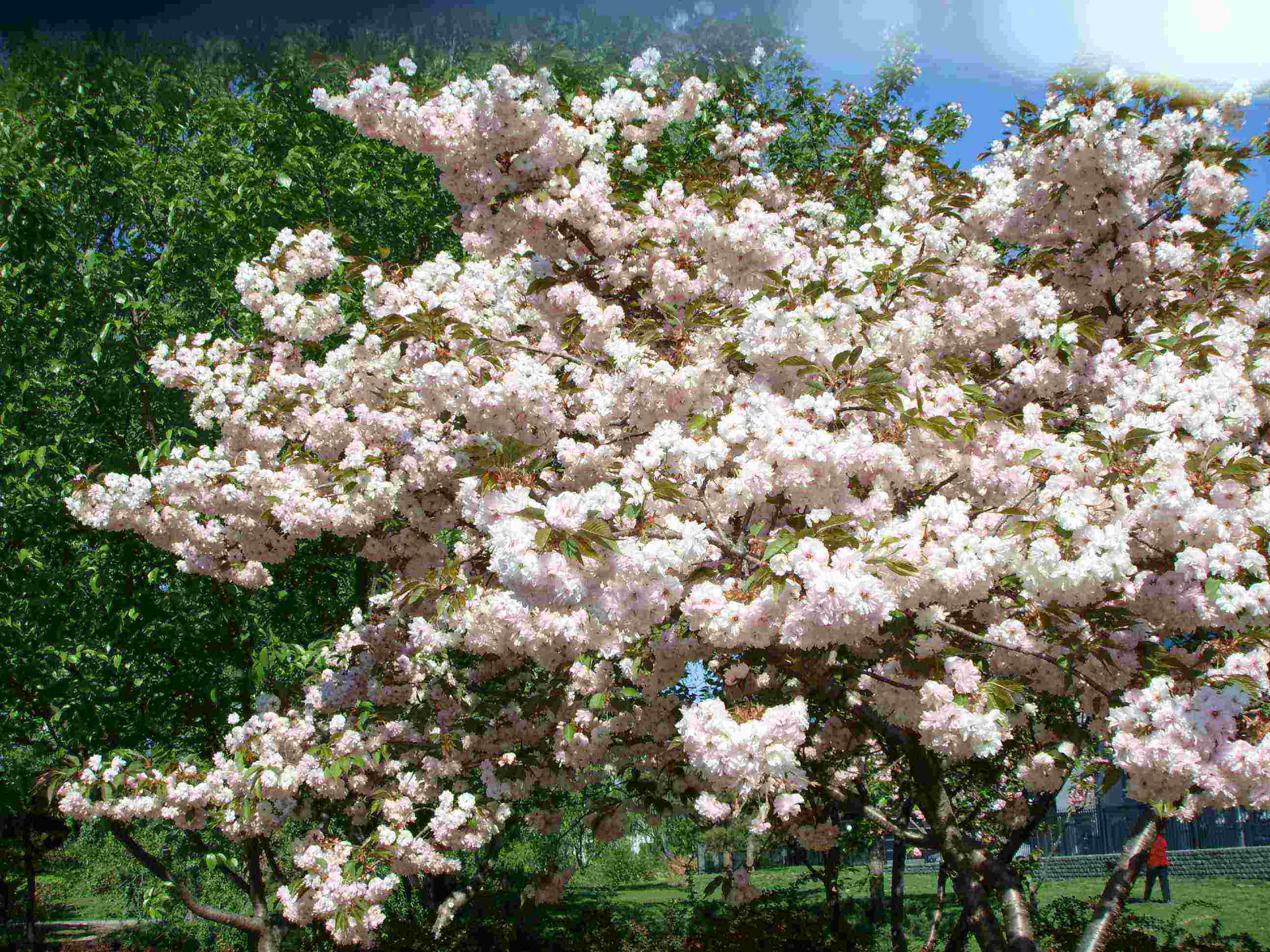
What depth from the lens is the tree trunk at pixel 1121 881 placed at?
207 inches

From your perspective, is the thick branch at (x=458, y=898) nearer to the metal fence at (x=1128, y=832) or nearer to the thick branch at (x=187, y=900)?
the thick branch at (x=187, y=900)

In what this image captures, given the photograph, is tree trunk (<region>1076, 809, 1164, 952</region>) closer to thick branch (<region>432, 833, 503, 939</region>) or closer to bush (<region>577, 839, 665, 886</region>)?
thick branch (<region>432, 833, 503, 939</region>)

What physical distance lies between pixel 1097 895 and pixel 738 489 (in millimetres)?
16272

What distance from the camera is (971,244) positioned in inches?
273

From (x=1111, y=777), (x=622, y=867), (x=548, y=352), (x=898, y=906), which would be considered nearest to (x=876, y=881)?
(x=898, y=906)

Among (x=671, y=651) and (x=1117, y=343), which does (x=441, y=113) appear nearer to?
(x=671, y=651)

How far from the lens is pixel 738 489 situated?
13.2ft

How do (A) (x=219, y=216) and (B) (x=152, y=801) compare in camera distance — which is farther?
(A) (x=219, y=216)

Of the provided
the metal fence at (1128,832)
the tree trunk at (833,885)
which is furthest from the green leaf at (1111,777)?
the metal fence at (1128,832)

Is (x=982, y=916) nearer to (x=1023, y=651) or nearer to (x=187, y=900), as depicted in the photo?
(x=1023, y=651)

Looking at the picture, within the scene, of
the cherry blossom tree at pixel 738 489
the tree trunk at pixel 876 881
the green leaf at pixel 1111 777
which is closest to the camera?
the cherry blossom tree at pixel 738 489

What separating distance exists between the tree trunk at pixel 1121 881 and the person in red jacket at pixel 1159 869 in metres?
9.10

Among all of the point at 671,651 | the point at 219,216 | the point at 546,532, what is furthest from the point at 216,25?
the point at 219,216

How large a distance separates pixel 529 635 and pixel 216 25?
12.2 feet
